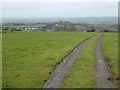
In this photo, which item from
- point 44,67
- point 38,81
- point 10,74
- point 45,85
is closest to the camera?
point 45,85

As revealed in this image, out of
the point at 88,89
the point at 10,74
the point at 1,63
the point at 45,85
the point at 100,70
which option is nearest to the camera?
the point at 88,89

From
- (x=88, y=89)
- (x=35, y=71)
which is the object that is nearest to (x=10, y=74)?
Result: (x=35, y=71)

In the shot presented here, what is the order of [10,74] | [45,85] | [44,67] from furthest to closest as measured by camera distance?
[44,67], [10,74], [45,85]

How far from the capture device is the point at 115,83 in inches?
778

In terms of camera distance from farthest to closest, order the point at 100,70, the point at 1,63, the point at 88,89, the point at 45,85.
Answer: the point at 1,63 < the point at 100,70 < the point at 45,85 < the point at 88,89

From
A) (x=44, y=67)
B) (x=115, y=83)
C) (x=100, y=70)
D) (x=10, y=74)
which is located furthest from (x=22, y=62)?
(x=115, y=83)

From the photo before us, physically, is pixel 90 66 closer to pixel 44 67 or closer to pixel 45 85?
pixel 44 67

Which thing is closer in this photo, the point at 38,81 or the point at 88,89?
the point at 88,89

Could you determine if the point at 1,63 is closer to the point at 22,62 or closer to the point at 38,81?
the point at 22,62

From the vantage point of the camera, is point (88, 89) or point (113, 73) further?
point (113, 73)

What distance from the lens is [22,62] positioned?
97.6 ft

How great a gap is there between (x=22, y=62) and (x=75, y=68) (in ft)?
23.3

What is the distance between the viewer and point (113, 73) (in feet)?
76.9

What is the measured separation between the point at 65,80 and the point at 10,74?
18.3 ft
